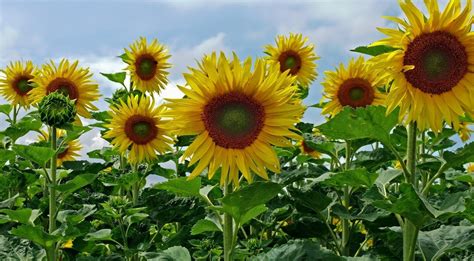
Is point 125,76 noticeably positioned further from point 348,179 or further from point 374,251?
point 348,179

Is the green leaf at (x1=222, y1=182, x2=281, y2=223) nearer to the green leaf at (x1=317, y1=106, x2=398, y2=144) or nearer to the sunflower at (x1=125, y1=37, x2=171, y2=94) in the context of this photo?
the green leaf at (x1=317, y1=106, x2=398, y2=144)

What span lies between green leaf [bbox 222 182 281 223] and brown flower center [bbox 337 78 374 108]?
2612mm

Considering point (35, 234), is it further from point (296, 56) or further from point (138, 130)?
point (296, 56)

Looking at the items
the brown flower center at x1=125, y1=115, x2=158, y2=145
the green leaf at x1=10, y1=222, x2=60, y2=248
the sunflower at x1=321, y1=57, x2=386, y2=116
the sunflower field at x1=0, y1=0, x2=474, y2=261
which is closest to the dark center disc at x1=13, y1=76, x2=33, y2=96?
the brown flower center at x1=125, y1=115, x2=158, y2=145

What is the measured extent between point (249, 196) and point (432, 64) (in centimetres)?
115

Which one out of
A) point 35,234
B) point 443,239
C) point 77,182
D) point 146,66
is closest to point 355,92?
point 443,239

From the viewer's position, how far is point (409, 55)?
8.93ft

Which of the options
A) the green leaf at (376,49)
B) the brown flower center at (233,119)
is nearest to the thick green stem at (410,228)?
the green leaf at (376,49)

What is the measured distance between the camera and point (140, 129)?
5281mm

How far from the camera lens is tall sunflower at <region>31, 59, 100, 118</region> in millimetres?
5750

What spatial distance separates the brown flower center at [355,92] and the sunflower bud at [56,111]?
2190 millimetres

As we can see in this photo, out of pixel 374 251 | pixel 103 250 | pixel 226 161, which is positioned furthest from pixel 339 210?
pixel 103 250

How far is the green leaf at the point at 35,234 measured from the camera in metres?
3.27

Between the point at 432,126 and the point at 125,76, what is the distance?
4.16 metres
